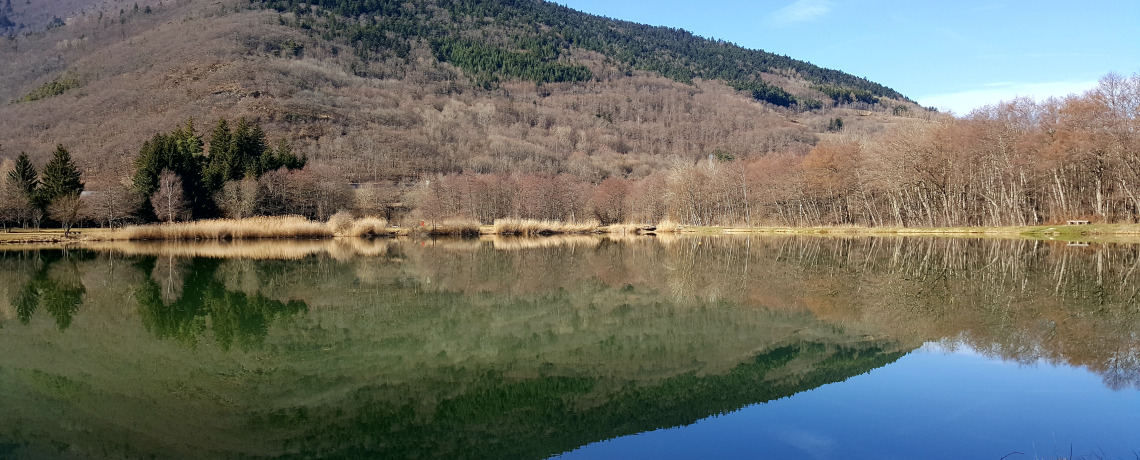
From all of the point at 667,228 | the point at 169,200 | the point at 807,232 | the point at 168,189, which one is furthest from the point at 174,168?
the point at 807,232

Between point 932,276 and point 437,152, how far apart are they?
105 meters

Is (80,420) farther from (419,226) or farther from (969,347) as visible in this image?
(419,226)

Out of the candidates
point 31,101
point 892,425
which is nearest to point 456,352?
point 892,425

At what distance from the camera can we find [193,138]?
202 ft

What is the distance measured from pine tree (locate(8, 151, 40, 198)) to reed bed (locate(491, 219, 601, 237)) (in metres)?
37.2

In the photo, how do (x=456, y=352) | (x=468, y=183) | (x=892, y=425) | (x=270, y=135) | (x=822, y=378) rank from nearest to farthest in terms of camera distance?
1. (x=892, y=425)
2. (x=822, y=378)
3. (x=456, y=352)
4. (x=468, y=183)
5. (x=270, y=135)

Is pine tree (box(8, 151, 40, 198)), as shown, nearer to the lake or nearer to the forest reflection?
the forest reflection

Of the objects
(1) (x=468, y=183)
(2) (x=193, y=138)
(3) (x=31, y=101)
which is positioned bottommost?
(1) (x=468, y=183)

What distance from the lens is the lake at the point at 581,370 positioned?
6.59 metres

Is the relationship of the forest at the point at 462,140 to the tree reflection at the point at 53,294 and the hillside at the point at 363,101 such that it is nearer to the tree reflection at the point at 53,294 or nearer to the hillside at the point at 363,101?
the hillside at the point at 363,101

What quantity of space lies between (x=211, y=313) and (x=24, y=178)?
51957 millimetres

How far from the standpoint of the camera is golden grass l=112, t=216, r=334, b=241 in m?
45.6

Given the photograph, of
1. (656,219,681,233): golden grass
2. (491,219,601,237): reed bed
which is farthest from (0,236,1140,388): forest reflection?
(656,219,681,233): golden grass

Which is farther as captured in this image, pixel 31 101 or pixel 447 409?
pixel 31 101
